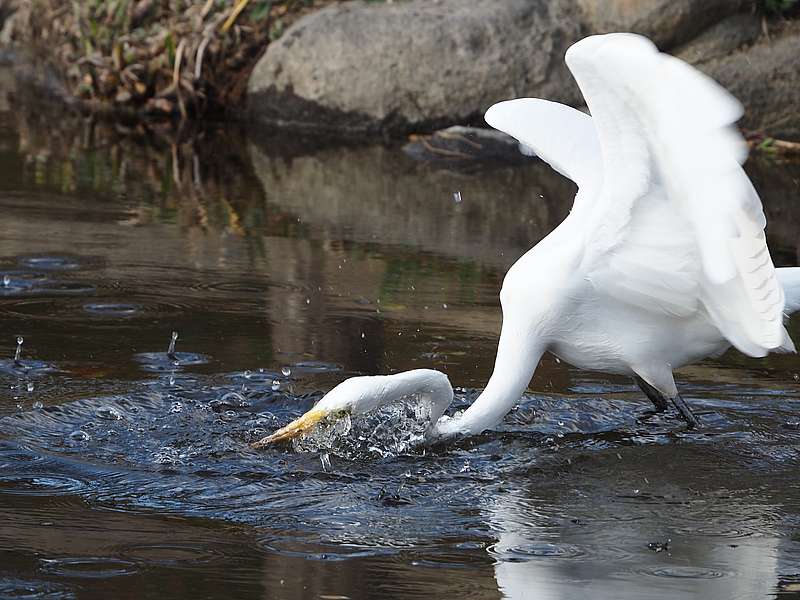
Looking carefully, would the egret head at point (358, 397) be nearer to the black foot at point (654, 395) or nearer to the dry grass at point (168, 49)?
the black foot at point (654, 395)

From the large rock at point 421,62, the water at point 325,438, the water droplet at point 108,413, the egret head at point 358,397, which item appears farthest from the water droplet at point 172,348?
the large rock at point 421,62

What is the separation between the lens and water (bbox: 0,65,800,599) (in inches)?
174

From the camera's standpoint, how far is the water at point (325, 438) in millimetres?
4426

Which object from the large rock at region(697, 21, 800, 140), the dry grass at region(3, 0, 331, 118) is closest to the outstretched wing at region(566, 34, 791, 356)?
the large rock at region(697, 21, 800, 140)

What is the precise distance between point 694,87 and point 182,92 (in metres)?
10.8

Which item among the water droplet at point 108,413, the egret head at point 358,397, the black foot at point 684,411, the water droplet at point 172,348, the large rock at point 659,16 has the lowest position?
the water droplet at point 108,413

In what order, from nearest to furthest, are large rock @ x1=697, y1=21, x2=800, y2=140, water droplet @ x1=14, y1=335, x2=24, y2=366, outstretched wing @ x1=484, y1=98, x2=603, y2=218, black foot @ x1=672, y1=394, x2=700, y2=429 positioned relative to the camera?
1. black foot @ x1=672, y1=394, x2=700, y2=429
2. outstretched wing @ x1=484, y1=98, x2=603, y2=218
3. water droplet @ x1=14, y1=335, x2=24, y2=366
4. large rock @ x1=697, y1=21, x2=800, y2=140

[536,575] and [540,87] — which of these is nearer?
[536,575]

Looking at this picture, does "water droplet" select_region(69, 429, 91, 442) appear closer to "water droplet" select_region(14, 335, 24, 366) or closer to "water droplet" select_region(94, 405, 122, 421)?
"water droplet" select_region(94, 405, 122, 421)

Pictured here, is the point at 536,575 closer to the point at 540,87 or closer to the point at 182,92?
the point at 540,87

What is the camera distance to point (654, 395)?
6.39 metres

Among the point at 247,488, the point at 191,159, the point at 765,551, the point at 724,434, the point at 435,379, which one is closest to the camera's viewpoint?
the point at 765,551

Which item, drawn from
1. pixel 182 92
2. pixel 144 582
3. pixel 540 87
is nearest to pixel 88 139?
pixel 182 92

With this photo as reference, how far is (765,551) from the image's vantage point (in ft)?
15.3
